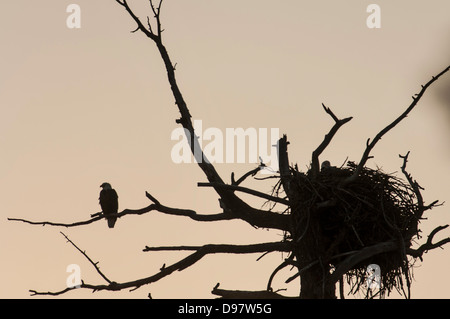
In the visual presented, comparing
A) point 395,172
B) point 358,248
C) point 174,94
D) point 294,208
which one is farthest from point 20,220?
point 395,172

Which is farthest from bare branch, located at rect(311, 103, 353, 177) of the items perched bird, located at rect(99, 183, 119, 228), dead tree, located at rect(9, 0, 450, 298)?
perched bird, located at rect(99, 183, 119, 228)

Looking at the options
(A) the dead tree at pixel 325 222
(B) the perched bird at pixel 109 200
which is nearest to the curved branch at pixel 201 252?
(A) the dead tree at pixel 325 222

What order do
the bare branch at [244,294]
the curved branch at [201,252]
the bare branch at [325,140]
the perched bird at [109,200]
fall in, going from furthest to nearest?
1. the perched bird at [109,200]
2. the curved branch at [201,252]
3. the bare branch at [325,140]
4. the bare branch at [244,294]

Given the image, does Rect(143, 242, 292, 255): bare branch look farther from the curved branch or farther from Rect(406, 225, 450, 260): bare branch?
Rect(406, 225, 450, 260): bare branch

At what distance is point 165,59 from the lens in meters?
13.5

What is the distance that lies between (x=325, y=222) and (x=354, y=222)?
1.54ft

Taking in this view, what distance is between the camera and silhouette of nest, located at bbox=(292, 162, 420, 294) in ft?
41.1

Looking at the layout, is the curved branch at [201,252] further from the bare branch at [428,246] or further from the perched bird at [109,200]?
the perched bird at [109,200]

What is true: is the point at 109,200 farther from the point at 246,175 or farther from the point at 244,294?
the point at 244,294

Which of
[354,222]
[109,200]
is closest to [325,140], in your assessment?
[354,222]

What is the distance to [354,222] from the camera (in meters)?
12.5

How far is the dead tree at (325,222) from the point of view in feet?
40.3
